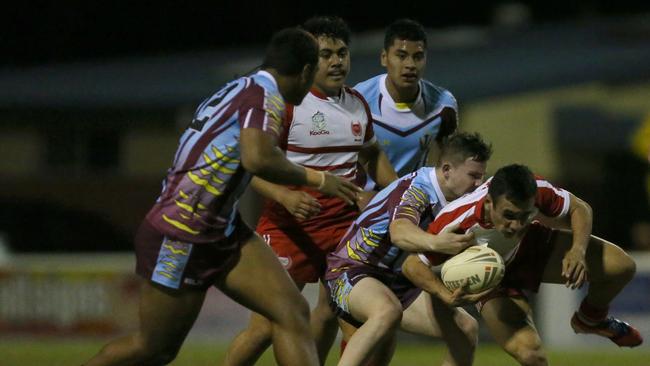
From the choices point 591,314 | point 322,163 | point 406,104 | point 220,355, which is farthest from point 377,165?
point 220,355

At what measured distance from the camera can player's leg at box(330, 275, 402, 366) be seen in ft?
24.6

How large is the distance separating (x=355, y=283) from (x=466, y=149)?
1.01 m

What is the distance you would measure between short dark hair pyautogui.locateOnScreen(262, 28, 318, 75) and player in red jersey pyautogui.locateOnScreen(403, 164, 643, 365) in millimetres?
1184

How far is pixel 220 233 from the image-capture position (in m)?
7.08

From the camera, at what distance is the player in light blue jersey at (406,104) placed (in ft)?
28.8

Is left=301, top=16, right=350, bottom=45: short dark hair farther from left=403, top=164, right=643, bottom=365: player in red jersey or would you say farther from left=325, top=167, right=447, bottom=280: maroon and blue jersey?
left=403, top=164, right=643, bottom=365: player in red jersey

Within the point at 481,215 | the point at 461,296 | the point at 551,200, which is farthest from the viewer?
the point at 551,200

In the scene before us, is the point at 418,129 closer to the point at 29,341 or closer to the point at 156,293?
the point at 156,293

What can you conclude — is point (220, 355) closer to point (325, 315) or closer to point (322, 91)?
point (325, 315)

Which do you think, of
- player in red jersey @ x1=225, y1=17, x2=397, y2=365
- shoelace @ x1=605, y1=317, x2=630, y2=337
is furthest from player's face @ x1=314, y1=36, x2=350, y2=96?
shoelace @ x1=605, y1=317, x2=630, y2=337

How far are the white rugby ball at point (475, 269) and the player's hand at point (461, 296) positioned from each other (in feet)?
0.06

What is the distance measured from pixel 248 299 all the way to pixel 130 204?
18.7m

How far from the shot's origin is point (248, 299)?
280 inches

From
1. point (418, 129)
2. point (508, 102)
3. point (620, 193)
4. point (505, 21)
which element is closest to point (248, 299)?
point (418, 129)
